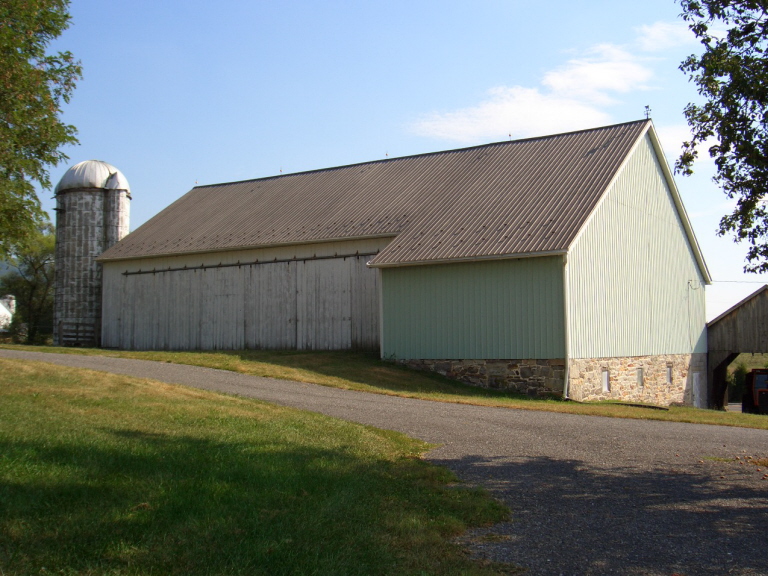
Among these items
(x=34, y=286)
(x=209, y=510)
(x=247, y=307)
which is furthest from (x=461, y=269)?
(x=34, y=286)

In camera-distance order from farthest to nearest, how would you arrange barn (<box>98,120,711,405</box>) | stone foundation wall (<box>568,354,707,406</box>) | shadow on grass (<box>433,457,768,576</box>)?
barn (<box>98,120,711,405</box>), stone foundation wall (<box>568,354,707,406</box>), shadow on grass (<box>433,457,768,576</box>)

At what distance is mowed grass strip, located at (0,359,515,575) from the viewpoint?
17.9 ft

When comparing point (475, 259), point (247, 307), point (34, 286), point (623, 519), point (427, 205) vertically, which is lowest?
point (623, 519)

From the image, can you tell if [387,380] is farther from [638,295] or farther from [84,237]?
[84,237]

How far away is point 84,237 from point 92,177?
3091 mm

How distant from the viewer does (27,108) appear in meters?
13.5

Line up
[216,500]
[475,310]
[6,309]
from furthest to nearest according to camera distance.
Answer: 1. [6,309]
2. [475,310]
3. [216,500]

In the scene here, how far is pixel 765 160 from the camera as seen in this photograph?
10094 millimetres

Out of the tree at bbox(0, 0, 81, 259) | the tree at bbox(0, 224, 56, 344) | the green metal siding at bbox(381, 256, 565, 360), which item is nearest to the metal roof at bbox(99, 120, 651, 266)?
the green metal siding at bbox(381, 256, 565, 360)

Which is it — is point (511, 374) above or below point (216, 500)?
above

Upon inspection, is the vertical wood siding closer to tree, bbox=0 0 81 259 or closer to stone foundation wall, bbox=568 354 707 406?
stone foundation wall, bbox=568 354 707 406

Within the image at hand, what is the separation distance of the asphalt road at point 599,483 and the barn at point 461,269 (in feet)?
17.5

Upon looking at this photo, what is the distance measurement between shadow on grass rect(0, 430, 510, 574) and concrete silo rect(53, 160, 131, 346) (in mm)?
28098

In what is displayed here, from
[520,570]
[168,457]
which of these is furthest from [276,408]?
[520,570]
